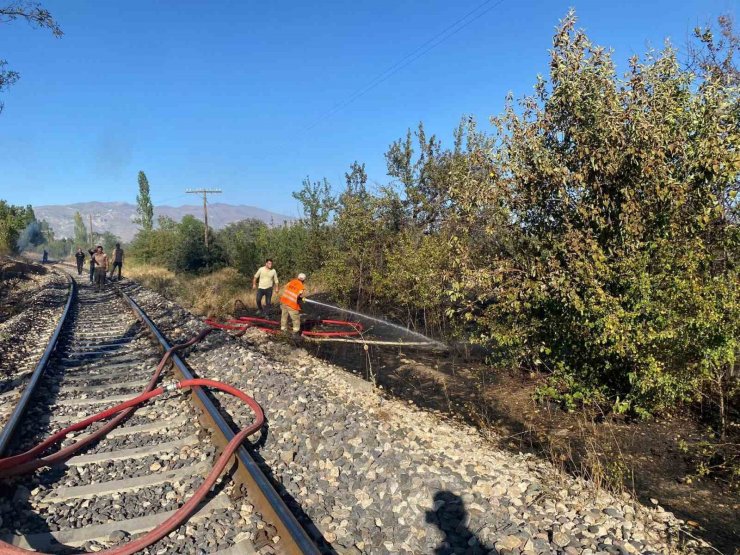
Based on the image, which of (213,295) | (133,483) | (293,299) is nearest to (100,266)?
(213,295)

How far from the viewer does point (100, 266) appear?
22.1 m

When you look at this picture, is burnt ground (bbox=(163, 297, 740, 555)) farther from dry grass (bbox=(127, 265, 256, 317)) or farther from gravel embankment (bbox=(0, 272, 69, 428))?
dry grass (bbox=(127, 265, 256, 317))

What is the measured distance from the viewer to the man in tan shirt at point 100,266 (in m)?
21.8

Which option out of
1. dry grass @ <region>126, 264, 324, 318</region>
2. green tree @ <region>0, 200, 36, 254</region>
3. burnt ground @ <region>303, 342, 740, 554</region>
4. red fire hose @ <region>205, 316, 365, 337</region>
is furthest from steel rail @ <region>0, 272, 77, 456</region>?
green tree @ <region>0, 200, 36, 254</region>

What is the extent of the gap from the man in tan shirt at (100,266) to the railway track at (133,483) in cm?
1604

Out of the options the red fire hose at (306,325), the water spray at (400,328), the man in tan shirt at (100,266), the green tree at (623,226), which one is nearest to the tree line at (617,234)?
the green tree at (623,226)

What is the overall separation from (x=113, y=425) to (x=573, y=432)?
5555 mm

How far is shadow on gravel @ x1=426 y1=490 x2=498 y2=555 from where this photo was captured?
3.60m

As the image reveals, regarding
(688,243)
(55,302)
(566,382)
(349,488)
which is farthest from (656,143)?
(55,302)

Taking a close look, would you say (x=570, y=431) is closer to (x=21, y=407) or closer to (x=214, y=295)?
(x=21, y=407)

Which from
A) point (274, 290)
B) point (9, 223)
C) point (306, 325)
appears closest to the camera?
point (306, 325)

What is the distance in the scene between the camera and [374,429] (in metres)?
5.51

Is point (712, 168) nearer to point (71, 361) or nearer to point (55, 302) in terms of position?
point (71, 361)

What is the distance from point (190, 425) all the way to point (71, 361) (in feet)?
14.6
